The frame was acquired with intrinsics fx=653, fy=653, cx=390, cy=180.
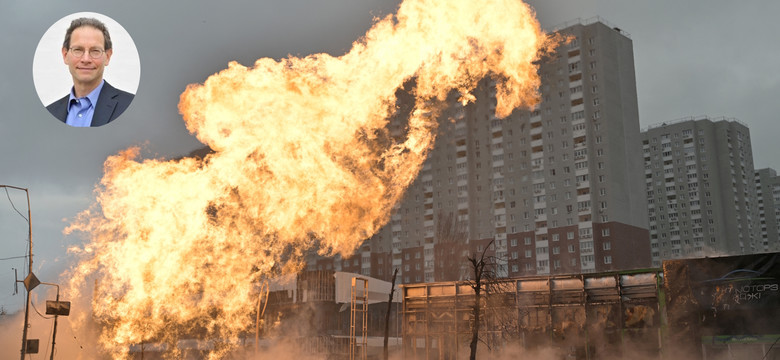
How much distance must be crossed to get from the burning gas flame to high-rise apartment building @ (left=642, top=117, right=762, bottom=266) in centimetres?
11064

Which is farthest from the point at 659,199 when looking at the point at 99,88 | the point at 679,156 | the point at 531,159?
the point at 99,88

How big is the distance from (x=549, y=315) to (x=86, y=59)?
2448 centimetres

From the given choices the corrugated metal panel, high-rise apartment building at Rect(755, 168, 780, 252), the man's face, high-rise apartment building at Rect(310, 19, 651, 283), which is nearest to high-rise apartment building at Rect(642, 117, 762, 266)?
high-rise apartment building at Rect(310, 19, 651, 283)

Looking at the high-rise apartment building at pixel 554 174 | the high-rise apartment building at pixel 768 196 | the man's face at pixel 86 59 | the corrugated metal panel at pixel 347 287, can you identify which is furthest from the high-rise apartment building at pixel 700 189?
the man's face at pixel 86 59

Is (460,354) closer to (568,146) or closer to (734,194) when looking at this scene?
(568,146)

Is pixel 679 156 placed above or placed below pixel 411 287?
above

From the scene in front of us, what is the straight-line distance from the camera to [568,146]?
9788cm

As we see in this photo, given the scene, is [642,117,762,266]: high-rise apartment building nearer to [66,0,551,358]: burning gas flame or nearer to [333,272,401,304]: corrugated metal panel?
[333,272,401,304]: corrugated metal panel

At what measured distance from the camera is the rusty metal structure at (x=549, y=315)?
101 ft

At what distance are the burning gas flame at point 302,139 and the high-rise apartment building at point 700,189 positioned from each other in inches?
4356

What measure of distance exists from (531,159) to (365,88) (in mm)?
72672

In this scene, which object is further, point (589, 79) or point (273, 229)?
Result: point (589, 79)

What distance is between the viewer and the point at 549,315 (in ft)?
109

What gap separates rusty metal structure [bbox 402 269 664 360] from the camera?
30656mm
